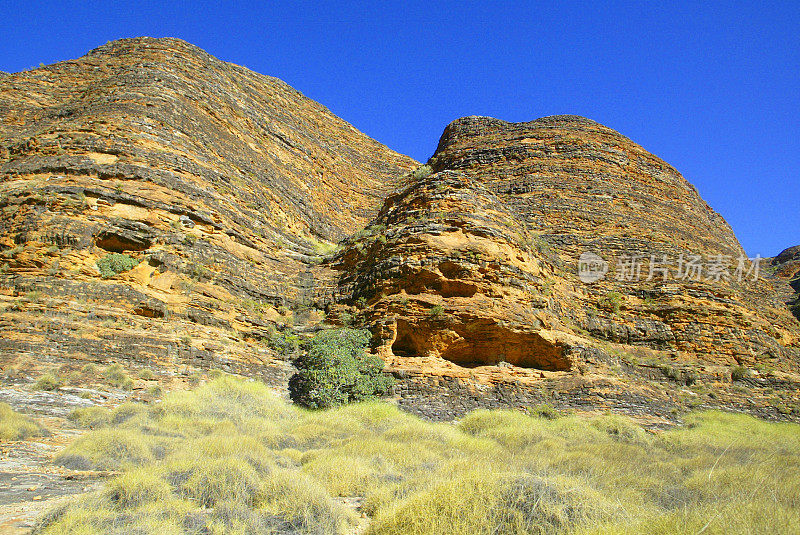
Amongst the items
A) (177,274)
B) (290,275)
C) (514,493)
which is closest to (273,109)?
(290,275)

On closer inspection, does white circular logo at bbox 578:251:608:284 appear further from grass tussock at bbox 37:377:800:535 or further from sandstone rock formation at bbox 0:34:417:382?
sandstone rock formation at bbox 0:34:417:382

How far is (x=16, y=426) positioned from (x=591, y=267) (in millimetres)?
18186

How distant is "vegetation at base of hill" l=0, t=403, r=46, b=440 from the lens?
5887 millimetres

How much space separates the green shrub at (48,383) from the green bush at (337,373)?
489 centimetres

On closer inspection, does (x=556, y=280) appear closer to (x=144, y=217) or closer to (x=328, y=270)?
(x=328, y=270)

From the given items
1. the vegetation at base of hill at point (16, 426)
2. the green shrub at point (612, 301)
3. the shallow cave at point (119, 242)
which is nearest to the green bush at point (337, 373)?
the shallow cave at point (119, 242)

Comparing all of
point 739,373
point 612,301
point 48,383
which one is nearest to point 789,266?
point 739,373

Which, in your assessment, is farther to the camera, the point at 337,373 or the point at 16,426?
the point at 337,373

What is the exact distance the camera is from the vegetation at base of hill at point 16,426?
5.89 metres

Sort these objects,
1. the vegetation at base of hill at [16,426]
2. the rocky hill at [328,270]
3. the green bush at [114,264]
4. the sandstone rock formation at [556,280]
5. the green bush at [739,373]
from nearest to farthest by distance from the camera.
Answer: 1. the vegetation at base of hill at [16,426]
2. the rocky hill at [328,270]
3. the green bush at [114,264]
4. the sandstone rock formation at [556,280]
5. the green bush at [739,373]

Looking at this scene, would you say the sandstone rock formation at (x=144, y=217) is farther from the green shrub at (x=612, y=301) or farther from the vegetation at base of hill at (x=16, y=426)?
the green shrub at (x=612, y=301)

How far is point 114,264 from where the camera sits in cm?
1050

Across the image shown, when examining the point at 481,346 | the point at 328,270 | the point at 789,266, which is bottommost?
the point at 481,346

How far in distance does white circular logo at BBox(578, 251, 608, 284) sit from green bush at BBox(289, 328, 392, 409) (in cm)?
1050
